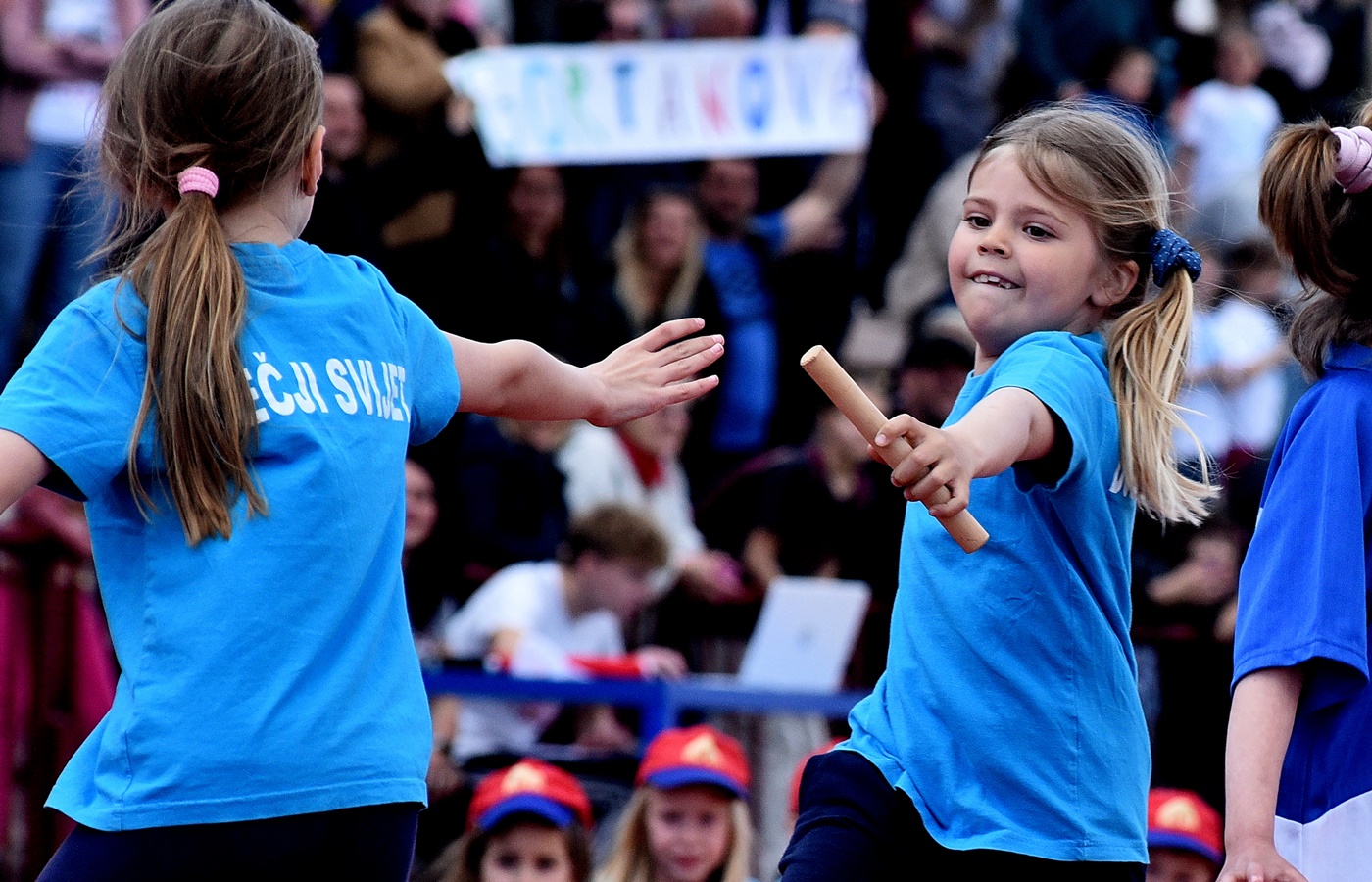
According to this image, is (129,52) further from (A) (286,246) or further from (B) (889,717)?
(B) (889,717)

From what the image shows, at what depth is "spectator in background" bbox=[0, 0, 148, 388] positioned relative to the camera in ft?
22.4

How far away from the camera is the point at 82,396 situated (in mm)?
2330

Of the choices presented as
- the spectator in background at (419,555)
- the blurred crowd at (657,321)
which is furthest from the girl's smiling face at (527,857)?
the spectator in background at (419,555)

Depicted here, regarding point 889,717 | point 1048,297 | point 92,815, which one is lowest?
point 889,717

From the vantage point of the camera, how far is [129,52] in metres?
2.50

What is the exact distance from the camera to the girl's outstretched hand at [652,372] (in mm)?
3031

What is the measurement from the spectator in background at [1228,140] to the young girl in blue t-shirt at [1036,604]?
8.13 m

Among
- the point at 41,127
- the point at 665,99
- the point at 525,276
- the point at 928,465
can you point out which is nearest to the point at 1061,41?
the point at 665,99

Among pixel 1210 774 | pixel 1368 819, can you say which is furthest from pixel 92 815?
pixel 1210 774

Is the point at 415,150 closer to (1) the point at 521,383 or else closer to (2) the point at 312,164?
(1) the point at 521,383

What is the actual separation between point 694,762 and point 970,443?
136 inches

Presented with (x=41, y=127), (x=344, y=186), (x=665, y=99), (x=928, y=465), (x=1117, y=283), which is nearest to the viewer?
(x=928, y=465)

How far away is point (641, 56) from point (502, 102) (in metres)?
0.80

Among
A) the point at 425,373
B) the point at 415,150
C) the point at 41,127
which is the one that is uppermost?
the point at 425,373
